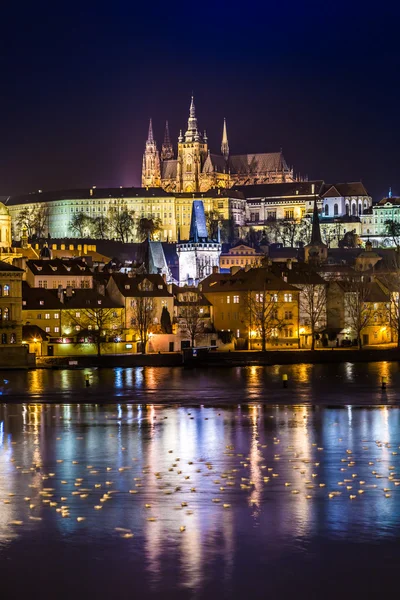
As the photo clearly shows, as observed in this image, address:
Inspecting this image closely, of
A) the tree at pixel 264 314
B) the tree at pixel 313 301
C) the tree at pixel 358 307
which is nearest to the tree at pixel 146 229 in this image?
the tree at pixel 358 307

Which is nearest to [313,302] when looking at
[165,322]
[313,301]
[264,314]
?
[313,301]

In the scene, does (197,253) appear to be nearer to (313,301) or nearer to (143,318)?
(313,301)

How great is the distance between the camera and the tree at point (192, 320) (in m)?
72.3

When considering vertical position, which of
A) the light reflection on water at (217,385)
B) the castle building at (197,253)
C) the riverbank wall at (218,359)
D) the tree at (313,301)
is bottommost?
the light reflection on water at (217,385)

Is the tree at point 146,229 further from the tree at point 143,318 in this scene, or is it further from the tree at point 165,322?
the tree at point 165,322

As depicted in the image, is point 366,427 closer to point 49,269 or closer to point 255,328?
point 255,328

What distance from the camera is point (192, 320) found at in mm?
73625

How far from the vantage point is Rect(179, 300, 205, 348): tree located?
72312mm

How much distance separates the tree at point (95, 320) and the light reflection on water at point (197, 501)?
1238 inches

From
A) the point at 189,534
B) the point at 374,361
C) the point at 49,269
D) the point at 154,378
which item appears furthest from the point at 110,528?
the point at 49,269

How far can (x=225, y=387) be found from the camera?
50844 mm

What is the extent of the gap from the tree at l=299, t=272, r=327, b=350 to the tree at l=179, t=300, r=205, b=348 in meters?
6.18

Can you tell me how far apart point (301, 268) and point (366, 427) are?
162 feet

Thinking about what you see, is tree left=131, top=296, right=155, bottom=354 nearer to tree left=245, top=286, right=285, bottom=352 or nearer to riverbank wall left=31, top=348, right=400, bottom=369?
riverbank wall left=31, top=348, right=400, bottom=369
